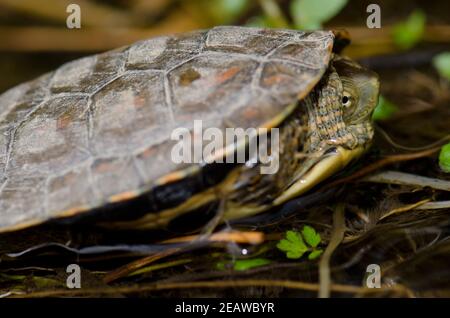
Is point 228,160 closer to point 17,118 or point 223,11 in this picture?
point 17,118

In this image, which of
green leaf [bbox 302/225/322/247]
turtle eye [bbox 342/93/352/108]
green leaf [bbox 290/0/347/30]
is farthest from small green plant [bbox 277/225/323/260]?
green leaf [bbox 290/0/347/30]

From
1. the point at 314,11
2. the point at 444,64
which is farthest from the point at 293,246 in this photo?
the point at 444,64

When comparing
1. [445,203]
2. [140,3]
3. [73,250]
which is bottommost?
[73,250]

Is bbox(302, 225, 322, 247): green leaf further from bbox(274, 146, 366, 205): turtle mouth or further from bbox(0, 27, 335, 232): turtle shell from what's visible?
bbox(0, 27, 335, 232): turtle shell

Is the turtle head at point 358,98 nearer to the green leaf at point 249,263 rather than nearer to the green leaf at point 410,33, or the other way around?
the green leaf at point 249,263
